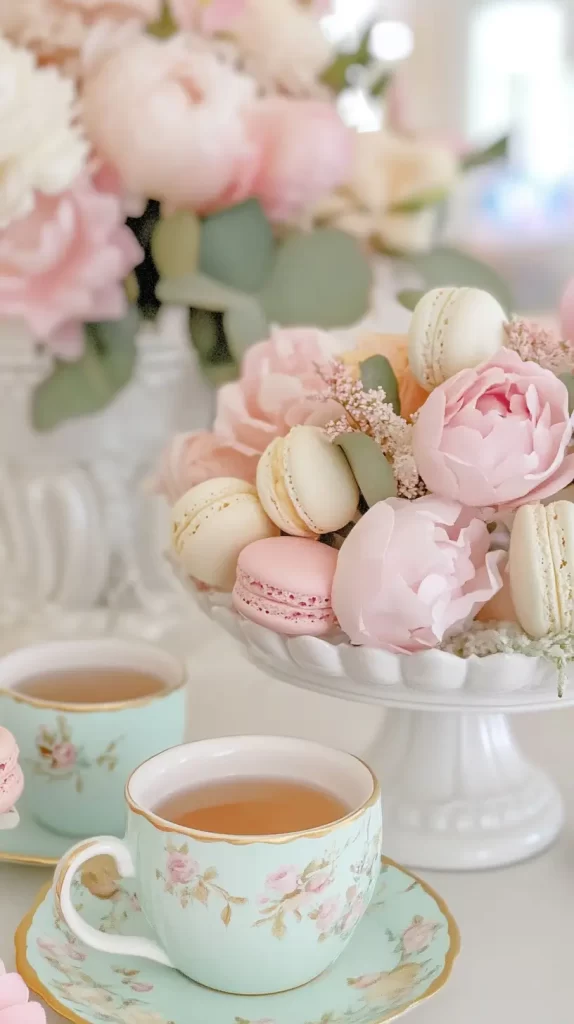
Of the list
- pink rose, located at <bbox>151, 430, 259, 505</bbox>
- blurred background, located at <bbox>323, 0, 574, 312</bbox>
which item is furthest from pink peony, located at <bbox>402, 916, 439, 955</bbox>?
blurred background, located at <bbox>323, 0, 574, 312</bbox>

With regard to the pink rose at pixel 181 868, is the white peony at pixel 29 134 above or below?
above

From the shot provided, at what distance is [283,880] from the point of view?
1.28 ft

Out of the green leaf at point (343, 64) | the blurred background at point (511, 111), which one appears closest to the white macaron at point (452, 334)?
the green leaf at point (343, 64)

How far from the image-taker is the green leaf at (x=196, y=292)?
70 centimetres

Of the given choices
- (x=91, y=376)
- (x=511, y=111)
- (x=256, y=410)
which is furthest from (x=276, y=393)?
(x=511, y=111)

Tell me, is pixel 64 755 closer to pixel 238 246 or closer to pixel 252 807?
pixel 252 807

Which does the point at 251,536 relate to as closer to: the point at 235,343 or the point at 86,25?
the point at 235,343

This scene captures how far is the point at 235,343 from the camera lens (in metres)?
0.71

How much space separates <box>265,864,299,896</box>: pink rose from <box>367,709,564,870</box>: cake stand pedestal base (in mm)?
146

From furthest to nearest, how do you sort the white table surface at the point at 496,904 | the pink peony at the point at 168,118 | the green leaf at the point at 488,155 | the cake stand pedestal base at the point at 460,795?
1. the green leaf at the point at 488,155
2. the pink peony at the point at 168,118
3. the cake stand pedestal base at the point at 460,795
4. the white table surface at the point at 496,904

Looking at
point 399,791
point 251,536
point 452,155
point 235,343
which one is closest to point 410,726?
point 399,791

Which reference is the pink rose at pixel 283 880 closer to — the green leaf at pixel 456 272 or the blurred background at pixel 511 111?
the green leaf at pixel 456 272

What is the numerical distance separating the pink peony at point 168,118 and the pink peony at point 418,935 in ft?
1.46

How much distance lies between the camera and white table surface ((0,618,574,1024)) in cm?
42
